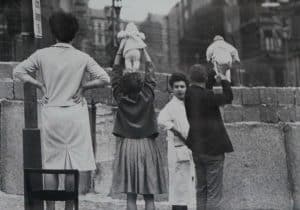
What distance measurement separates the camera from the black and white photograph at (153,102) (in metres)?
2.84

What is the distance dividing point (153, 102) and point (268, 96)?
0.92 metres

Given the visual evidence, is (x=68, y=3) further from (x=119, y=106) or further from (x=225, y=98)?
(x=225, y=98)

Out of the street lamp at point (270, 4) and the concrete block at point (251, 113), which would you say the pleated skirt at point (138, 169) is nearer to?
the concrete block at point (251, 113)

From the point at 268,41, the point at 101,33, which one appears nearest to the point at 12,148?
the point at 101,33

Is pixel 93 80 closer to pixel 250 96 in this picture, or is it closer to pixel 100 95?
pixel 100 95

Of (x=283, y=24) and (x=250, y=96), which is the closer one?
(x=283, y=24)

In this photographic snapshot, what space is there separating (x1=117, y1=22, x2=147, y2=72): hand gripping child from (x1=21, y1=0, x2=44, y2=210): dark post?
52cm

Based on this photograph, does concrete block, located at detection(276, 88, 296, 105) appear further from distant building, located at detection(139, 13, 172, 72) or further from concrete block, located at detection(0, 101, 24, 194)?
concrete block, located at detection(0, 101, 24, 194)

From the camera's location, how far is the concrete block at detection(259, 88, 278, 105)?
139 inches

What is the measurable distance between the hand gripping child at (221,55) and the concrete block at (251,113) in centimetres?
46

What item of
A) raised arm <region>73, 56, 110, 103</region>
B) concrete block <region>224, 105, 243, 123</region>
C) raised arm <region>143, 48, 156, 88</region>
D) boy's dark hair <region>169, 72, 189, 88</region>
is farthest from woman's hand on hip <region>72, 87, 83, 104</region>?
concrete block <region>224, 105, 243, 123</region>

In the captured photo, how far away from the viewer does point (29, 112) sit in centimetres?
317

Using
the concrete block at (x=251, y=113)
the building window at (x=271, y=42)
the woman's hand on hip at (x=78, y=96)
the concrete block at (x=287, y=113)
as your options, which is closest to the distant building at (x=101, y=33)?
the woman's hand on hip at (x=78, y=96)

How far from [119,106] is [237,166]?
3.49 ft
